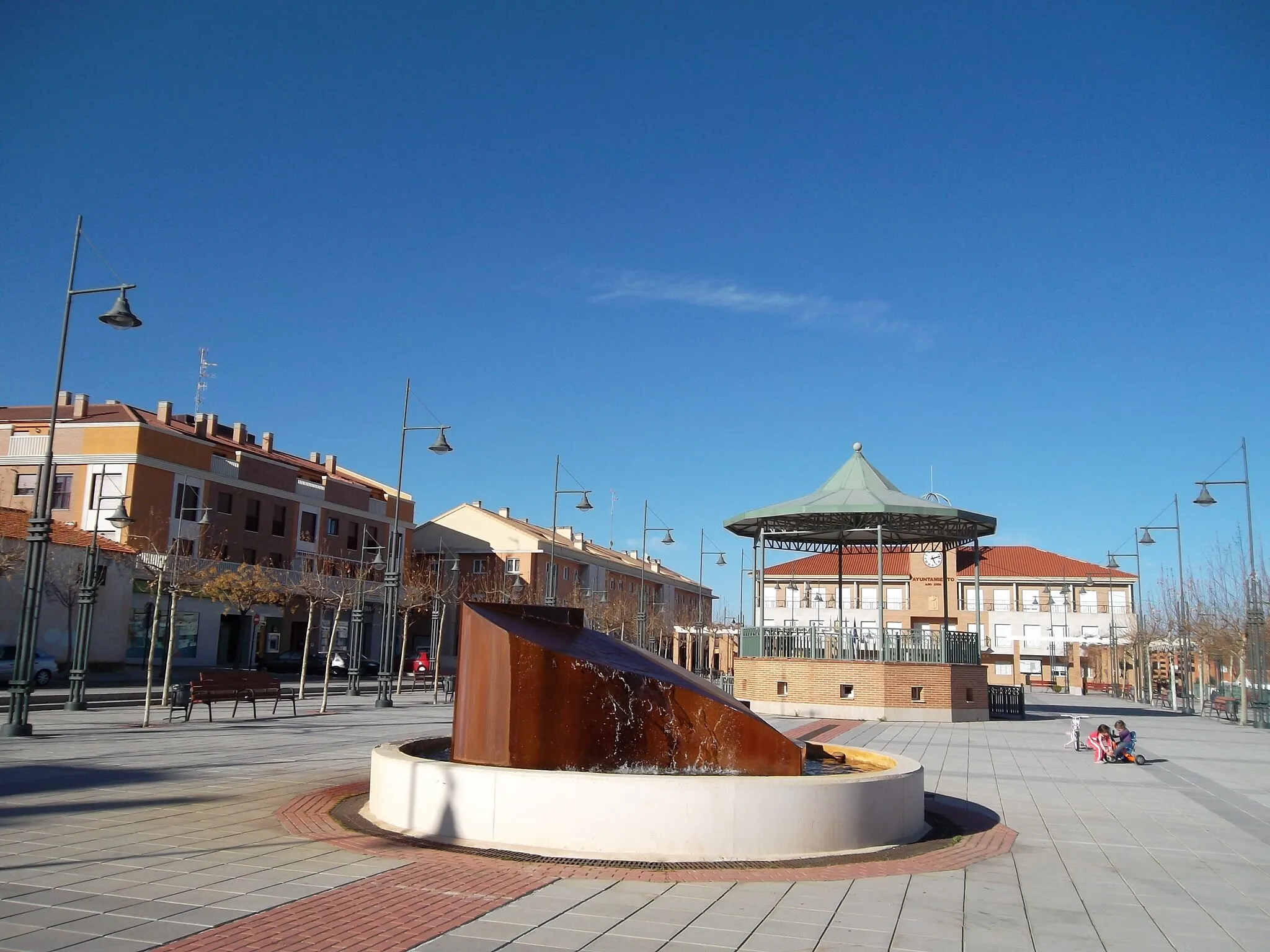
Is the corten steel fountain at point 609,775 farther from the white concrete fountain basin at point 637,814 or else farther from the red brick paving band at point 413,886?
the red brick paving band at point 413,886

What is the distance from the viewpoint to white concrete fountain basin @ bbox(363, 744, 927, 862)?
823cm

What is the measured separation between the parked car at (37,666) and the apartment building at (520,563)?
27453mm

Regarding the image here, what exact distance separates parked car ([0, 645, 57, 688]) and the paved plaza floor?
2165cm

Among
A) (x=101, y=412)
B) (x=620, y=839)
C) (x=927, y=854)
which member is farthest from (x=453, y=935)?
(x=101, y=412)

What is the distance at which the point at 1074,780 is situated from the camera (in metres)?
14.9

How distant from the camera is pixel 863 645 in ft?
89.8

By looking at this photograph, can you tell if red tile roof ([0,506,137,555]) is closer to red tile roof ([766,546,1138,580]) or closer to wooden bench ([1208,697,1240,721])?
wooden bench ([1208,697,1240,721])

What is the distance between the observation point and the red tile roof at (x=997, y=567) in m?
72.6

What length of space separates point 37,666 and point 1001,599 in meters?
61.7

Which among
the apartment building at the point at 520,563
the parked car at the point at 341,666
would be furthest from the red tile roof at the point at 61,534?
the apartment building at the point at 520,563

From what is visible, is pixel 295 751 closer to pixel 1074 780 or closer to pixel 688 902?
pixel 688 902

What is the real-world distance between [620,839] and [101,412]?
4674 centimetres

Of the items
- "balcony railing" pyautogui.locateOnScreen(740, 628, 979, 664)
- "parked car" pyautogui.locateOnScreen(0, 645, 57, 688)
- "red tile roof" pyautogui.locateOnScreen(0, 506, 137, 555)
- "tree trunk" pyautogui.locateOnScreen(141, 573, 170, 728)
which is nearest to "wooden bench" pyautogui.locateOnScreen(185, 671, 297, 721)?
"tree trunk" pyautogui.locateOnScreen(141, 573, 170, 728)

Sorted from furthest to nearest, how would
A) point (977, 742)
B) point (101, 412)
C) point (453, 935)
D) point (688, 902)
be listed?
1. point (101, 412)
2. point (977, 742)
3. point (688, 902)
4. point (453, 935)
